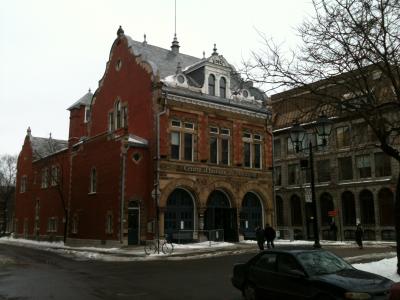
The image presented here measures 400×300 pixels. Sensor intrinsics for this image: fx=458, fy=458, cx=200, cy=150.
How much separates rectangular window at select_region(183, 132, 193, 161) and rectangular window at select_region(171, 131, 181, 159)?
0.59 metres

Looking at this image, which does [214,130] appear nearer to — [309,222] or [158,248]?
[158,248]

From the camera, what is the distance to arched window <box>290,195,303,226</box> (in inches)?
2194

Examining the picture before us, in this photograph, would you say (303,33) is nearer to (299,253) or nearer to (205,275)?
(299,253)

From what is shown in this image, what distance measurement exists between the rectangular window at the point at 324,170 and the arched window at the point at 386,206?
7.12 metres

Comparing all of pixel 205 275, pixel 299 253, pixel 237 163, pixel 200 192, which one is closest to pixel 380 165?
pixel 237 163

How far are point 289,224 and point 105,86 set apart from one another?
96.2 ft

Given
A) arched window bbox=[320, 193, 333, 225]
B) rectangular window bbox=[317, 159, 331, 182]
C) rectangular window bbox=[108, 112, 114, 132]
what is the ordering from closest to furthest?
rectangular window bbox=[108, 112, 114, 132] → arched window bbox=[320, 193, 333, 225] → rectangular window bbox=[317, 159, 331, 182]

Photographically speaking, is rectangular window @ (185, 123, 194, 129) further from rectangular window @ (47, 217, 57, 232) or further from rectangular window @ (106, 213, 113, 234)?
rectangular window @ (47, 217, 57, 232)

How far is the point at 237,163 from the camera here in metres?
37.3

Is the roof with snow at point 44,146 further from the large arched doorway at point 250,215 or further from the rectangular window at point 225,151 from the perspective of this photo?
the large arched doorway at point 250,215

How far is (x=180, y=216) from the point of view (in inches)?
1329

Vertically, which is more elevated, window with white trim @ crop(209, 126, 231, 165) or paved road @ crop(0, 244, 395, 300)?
window with white trim @ crop(209, 126, 231, 165)

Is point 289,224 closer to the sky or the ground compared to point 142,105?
closer to the ground

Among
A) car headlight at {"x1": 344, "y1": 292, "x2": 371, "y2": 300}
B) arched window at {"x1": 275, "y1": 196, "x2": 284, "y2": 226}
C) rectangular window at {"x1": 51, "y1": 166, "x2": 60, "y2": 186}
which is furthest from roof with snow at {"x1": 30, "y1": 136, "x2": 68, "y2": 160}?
car headlight at {"x1": 344, "y1": 292, "x2": 371, "y2": 300}
